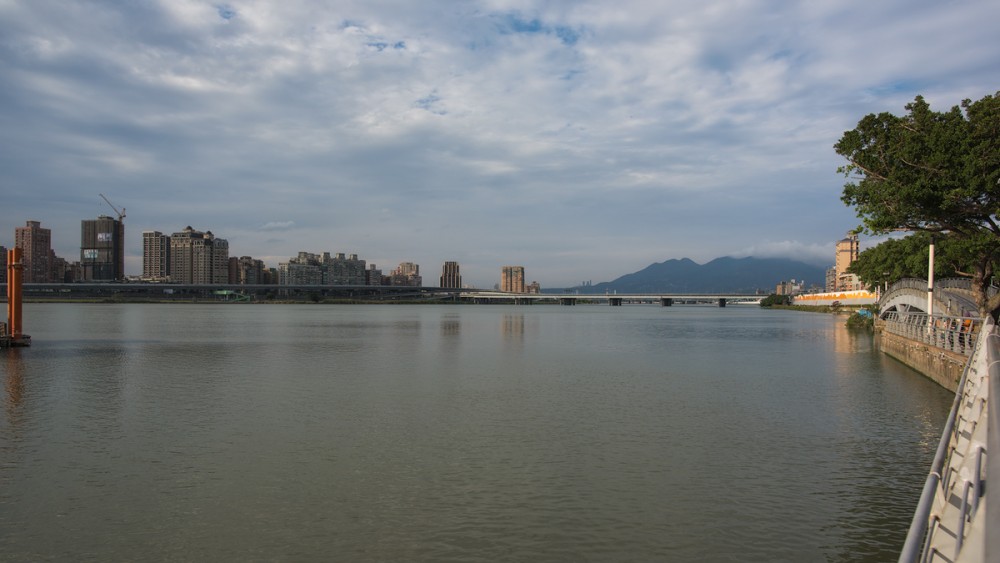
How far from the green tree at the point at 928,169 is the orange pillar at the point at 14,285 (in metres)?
42.4

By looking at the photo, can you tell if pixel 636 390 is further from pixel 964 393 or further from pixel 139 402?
pixel 139 402

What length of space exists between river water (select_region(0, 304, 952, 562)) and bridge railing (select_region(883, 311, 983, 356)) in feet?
6.41

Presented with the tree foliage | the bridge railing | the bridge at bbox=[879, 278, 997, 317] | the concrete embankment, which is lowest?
the concrete embankment

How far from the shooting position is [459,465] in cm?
1451

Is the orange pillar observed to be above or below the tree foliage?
below

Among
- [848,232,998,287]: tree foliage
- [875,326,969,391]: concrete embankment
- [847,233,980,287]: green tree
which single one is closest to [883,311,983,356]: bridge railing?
[875,326,969,391]: concrete embankment

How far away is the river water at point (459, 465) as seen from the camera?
33.8 feet

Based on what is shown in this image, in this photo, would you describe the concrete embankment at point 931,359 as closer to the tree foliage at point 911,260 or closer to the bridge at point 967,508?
the tree foliage at point 911,260

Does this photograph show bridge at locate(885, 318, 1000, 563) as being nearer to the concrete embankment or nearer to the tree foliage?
the concrete embankment

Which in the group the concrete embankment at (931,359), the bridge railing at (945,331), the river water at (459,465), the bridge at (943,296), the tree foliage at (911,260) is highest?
the tree foliage at (911,260)

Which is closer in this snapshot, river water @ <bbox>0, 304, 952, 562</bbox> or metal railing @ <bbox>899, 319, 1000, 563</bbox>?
metal railing @ <bbox>899, 319, 1000, 563</bbox>

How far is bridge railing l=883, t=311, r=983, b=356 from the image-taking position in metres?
25.8

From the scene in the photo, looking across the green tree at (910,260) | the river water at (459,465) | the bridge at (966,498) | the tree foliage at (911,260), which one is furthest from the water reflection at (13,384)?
the green tree at (910,260)

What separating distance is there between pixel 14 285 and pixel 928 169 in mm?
45264
